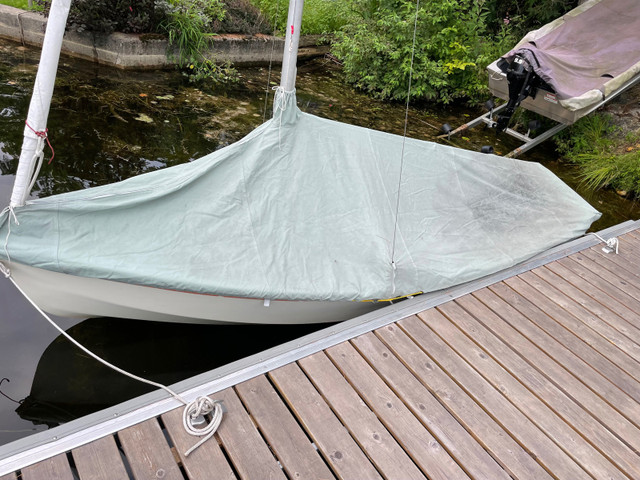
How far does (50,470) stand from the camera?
204 cm

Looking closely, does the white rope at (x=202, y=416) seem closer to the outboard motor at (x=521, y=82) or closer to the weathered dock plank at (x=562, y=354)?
the weathered dock plank at (x=562, y=354)

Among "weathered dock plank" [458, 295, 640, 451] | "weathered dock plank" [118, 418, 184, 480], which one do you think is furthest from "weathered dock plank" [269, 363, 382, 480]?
"weathered dock plank" [458, 295, 640, 451]

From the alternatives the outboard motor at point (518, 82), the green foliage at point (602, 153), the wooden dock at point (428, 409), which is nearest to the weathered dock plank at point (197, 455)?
the wooden dock at point (428, 409)

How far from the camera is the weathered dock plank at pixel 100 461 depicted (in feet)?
6.71

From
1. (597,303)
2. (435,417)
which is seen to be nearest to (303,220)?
(435,417)

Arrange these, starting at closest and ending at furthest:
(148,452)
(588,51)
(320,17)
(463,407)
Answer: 1. (148,452)
2. (463,407)
3. (588,51)
4. (320,17)

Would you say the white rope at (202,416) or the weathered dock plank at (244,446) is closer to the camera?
the weathered dock plank at (244,446)

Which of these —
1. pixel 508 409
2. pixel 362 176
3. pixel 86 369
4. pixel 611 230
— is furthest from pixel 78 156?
pixel 611 230

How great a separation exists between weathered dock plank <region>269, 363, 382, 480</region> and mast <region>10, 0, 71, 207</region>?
162cm

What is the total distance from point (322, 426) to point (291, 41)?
7.60 feet

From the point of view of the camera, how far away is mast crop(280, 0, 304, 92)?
3.02 m

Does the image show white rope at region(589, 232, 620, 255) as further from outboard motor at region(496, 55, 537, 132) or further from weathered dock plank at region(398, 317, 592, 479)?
outboard motor at region(496, 55, 537, 132)

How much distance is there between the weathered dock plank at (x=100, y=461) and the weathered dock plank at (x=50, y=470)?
42 mm

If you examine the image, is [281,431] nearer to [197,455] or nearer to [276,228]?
[197,455]
